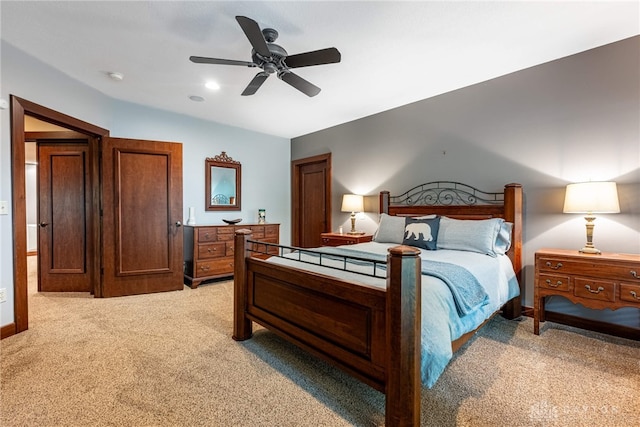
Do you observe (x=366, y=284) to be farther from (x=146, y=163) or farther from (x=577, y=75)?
(x=146, y=163)

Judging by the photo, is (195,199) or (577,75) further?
(195,199)

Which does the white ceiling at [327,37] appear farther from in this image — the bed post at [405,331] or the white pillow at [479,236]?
the bed post at [405,331]

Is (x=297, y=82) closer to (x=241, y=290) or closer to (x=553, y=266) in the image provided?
(x=241, y=290)

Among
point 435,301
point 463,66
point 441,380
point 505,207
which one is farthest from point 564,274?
point 463,66

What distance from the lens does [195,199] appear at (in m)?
4.58

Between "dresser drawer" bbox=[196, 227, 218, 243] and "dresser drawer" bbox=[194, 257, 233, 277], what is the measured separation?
1.03ft

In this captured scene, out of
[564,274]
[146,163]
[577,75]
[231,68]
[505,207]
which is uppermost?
[231,68]

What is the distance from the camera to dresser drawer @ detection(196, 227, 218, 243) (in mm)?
4109

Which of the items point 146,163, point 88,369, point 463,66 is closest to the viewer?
point 88,369

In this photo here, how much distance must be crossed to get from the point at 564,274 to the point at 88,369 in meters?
3.74

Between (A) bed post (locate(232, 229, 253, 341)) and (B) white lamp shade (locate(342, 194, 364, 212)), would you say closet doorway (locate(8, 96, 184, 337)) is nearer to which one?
(A) bed post (locate(232, 229, 253, 341))

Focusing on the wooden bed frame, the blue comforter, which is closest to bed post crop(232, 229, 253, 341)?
the wooden bed frame

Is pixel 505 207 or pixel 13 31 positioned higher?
pixel 13 31

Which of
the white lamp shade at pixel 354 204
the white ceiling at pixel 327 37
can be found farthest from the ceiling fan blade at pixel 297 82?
the white lamp shade at pixel 354 204
